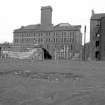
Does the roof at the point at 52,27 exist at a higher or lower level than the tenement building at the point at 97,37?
higher

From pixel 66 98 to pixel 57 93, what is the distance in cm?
68

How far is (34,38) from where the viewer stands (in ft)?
283

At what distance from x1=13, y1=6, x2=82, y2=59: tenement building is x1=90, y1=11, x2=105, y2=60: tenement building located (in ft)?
92.5

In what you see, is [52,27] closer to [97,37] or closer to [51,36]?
[51,36]

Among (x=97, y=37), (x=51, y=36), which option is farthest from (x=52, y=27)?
(x=97, y=37)

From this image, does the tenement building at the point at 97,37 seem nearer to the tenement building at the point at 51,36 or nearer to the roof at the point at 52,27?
the tenement building at the point at 51,36

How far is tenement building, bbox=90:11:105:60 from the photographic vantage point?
44.6 meters

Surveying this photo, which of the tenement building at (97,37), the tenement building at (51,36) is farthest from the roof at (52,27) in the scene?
the tenement building at (97,37)

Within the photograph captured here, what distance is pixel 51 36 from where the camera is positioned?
84.3 metres

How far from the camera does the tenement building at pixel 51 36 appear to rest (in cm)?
8038

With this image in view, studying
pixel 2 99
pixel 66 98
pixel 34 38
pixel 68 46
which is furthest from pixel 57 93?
pixel 34 38

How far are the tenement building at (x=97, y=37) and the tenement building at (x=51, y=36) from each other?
28.2 meters

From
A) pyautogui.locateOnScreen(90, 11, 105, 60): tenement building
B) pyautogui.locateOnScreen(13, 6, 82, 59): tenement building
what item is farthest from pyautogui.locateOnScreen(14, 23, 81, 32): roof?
pyautogui.locateOnScreen(90, 11, 105, 60): tenement building

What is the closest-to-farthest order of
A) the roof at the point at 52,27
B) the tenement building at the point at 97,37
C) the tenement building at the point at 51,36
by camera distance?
1. the tenement building at the point at 97,37
2. the tenement building at the point at 51,36
3. the roof at the point at 52,27
